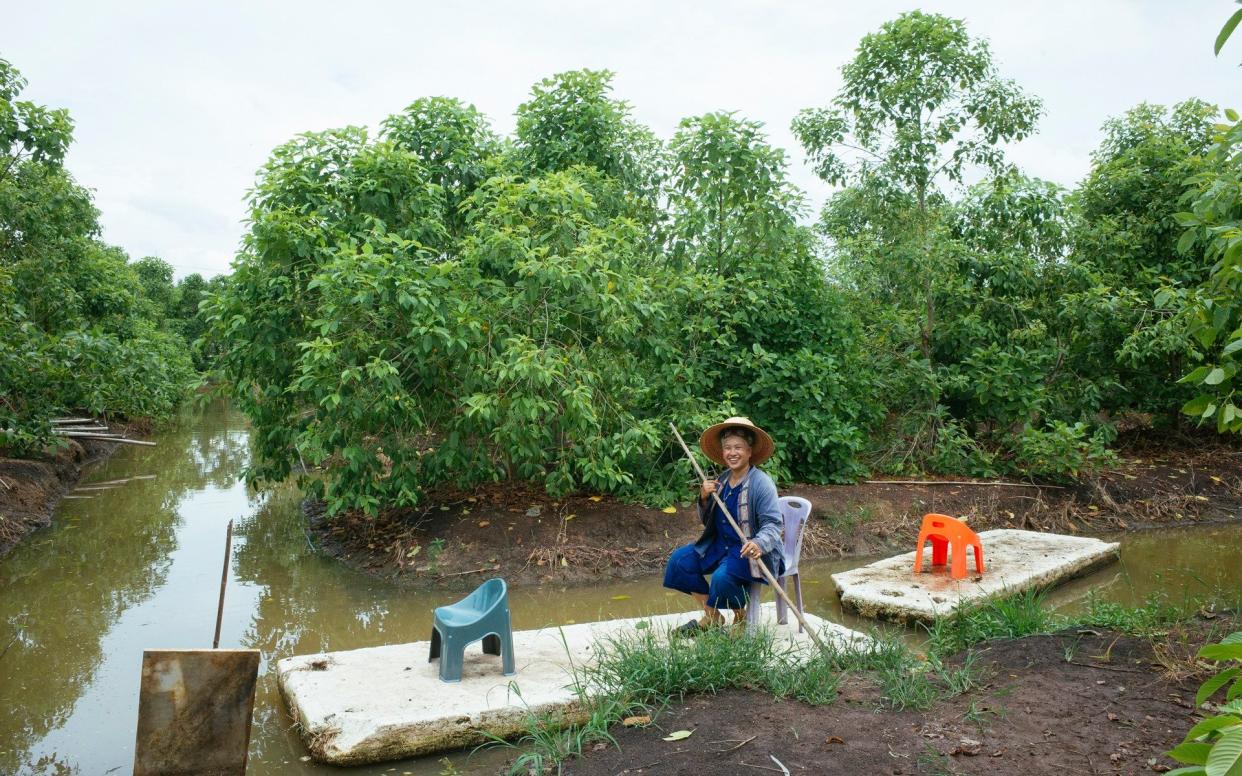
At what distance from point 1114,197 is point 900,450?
4789 millimetres

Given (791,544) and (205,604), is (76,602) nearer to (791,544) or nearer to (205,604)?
(205,604)

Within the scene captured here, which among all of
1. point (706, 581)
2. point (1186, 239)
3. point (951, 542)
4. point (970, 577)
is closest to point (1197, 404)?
point (1186, 239)

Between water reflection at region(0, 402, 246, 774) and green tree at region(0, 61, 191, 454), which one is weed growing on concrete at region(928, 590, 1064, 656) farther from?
green tree at region(0, 61, 191, 454)

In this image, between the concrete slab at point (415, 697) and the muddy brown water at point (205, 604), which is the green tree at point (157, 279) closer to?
the muddy brown water at point (205, 604)

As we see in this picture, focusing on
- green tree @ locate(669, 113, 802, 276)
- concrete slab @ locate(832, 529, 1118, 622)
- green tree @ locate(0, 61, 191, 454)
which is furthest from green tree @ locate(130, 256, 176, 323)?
concrete slab @ locate(832, 529, 1118, 622)

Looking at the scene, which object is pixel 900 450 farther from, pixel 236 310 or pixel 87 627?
pixel 87 627

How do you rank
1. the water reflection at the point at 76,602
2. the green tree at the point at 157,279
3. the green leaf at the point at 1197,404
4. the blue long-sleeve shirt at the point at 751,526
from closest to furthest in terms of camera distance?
the green leaf at the point at 1197,404, the water reflection at the point at 76,602, the blue long-sleeve shirt at the point at 751,526, the green tree at the point at 157,279

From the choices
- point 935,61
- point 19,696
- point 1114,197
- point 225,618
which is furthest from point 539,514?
point 1114,197

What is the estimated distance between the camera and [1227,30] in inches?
69.9

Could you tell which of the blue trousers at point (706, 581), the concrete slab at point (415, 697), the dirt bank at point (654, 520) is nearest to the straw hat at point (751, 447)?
the blue trousers at point (706, 581)

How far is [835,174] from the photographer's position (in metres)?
11.4

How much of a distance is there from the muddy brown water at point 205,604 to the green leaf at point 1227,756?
2959 millimetres

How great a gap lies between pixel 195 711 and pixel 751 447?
10.0ft

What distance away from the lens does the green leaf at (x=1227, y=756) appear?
1.55m
